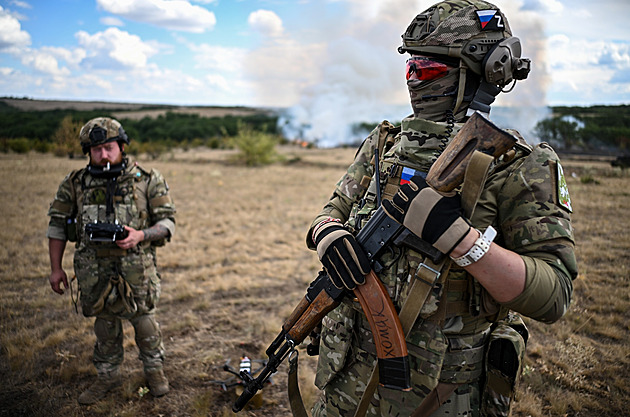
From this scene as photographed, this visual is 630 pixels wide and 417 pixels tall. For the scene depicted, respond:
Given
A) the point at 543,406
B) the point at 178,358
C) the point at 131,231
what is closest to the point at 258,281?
the point at 178,358

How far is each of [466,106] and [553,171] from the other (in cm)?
49

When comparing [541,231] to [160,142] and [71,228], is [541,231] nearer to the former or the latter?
[71,228]

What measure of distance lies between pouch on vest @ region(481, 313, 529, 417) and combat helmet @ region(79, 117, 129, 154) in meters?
3.57

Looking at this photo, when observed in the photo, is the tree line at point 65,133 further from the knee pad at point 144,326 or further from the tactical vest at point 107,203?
the knee pad at point 144,326

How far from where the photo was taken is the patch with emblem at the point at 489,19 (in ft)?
5.48

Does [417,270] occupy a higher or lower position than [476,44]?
lower

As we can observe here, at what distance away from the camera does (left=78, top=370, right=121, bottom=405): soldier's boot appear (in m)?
3.68

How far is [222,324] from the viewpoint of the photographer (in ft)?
17.6

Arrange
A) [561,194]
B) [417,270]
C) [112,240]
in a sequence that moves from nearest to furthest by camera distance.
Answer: [561,194] → [417,270] → [112,240]

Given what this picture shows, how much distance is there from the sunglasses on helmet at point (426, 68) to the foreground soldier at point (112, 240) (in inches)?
116

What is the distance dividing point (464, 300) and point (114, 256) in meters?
3.28

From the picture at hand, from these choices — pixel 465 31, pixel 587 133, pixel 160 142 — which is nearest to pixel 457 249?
pixel 465 31

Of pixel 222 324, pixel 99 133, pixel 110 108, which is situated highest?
pixel 110 108

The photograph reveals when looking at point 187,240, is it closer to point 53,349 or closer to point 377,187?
point 53,349
